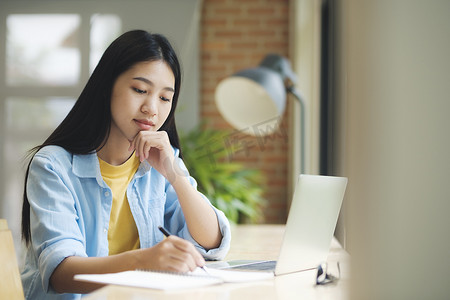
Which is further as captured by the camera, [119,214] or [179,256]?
[119,214]

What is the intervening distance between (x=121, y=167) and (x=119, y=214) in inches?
5.0

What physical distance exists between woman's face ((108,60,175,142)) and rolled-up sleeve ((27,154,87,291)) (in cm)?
21

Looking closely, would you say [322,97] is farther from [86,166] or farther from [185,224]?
[86,166]

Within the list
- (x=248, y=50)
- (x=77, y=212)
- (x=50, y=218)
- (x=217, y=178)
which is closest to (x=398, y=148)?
(x=50, y=218)

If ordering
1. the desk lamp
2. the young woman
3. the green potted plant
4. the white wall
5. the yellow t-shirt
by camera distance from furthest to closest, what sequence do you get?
1. the green potted plant
2. the desk lamp
3. the yellow t-shirt
4. the young woman
5. the white wall

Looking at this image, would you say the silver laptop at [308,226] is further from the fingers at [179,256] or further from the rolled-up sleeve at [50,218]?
the rolled-up sleeve at [50,218]

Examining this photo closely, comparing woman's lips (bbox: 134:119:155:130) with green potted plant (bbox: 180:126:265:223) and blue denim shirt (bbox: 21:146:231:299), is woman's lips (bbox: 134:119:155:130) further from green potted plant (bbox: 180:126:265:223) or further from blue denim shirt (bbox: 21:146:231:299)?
green potted plant (bbox: 180:126:265:223)

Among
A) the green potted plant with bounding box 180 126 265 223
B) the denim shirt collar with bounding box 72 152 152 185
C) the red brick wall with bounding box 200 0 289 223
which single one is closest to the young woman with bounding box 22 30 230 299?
the denim shirt collar with bounding box 72 152 152 185

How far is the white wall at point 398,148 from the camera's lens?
61 cm

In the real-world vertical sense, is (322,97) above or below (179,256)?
above

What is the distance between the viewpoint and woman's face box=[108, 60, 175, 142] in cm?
137

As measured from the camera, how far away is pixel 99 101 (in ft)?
4.61

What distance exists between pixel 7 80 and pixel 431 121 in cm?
457

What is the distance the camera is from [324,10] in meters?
3.45
